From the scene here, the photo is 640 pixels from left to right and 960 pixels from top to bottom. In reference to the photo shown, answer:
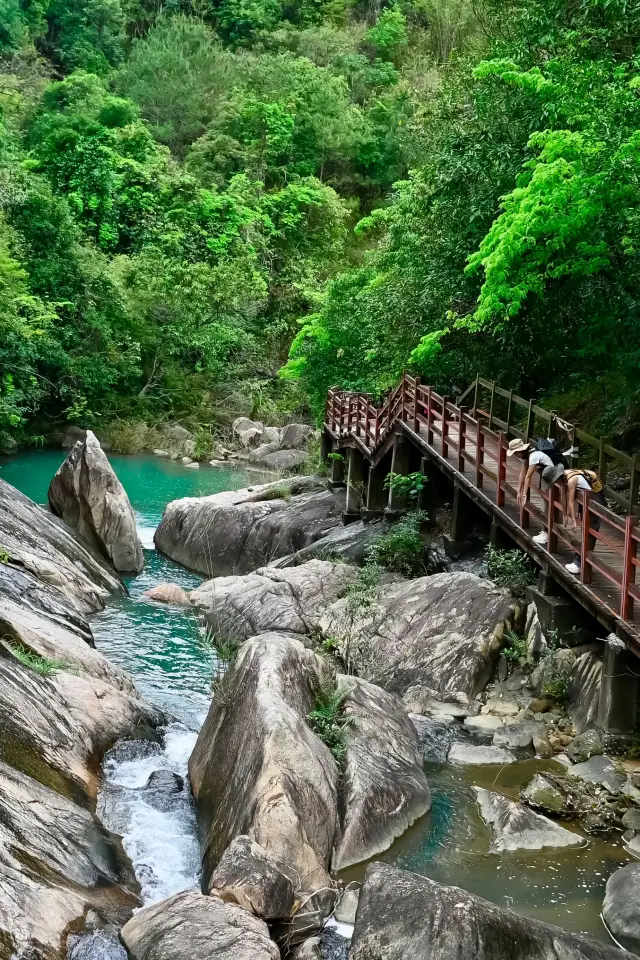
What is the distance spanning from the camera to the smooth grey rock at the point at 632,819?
8.97 m

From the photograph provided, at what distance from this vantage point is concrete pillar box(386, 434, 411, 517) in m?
18.9

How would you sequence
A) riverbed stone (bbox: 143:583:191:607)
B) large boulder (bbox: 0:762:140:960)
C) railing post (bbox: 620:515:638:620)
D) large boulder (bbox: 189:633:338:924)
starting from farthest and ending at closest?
riverbed stone (bbox: 143:583:191:607)
railing post (bbox: 620:515:638:620)
large boulder (bbox: 189:633:338:924)
large boulder (bbox: 0:762:140:960)

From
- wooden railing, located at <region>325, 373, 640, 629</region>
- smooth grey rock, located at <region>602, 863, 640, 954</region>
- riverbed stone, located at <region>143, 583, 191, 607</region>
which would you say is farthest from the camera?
riverbed stone, located at <region>143, 583, 191, 607</region>

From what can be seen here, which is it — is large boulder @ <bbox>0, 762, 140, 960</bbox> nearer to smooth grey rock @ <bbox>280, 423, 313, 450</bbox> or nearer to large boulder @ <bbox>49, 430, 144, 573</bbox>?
large boulder @ <bbox>49, 430, 144, 573</bbox>

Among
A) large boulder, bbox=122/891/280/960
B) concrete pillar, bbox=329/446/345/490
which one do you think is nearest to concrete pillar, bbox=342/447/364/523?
concrete pillar, bbox=329/446/345/490

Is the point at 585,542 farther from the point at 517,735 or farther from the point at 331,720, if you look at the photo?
the point at 331,720

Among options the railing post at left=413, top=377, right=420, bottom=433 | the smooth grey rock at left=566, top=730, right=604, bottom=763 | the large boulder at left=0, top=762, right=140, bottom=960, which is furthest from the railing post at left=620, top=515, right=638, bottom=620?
the railing post at left=413, top=377, right=420, bottom=433

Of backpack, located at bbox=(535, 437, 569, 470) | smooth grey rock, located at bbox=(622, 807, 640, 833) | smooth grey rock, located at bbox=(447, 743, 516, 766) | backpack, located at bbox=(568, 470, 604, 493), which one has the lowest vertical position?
smooth grey rock, located at bbox=(447, 743, 516, 766)

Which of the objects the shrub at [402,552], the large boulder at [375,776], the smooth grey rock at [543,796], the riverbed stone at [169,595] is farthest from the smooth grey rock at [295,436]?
the smooth grey rock at [543,796]

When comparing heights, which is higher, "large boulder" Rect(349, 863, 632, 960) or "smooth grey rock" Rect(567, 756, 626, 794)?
"large boulder" Rect(349, 863, 632, 960)

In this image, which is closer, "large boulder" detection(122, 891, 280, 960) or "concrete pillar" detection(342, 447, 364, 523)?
"large boulder" detection(122, 891, 280, 960)

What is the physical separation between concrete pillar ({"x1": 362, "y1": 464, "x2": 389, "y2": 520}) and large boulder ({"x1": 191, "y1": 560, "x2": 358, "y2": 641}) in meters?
3.19

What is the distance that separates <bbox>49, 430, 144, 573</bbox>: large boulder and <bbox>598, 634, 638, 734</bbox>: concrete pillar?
13138 millimetres

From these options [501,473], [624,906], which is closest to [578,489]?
[501,473]
